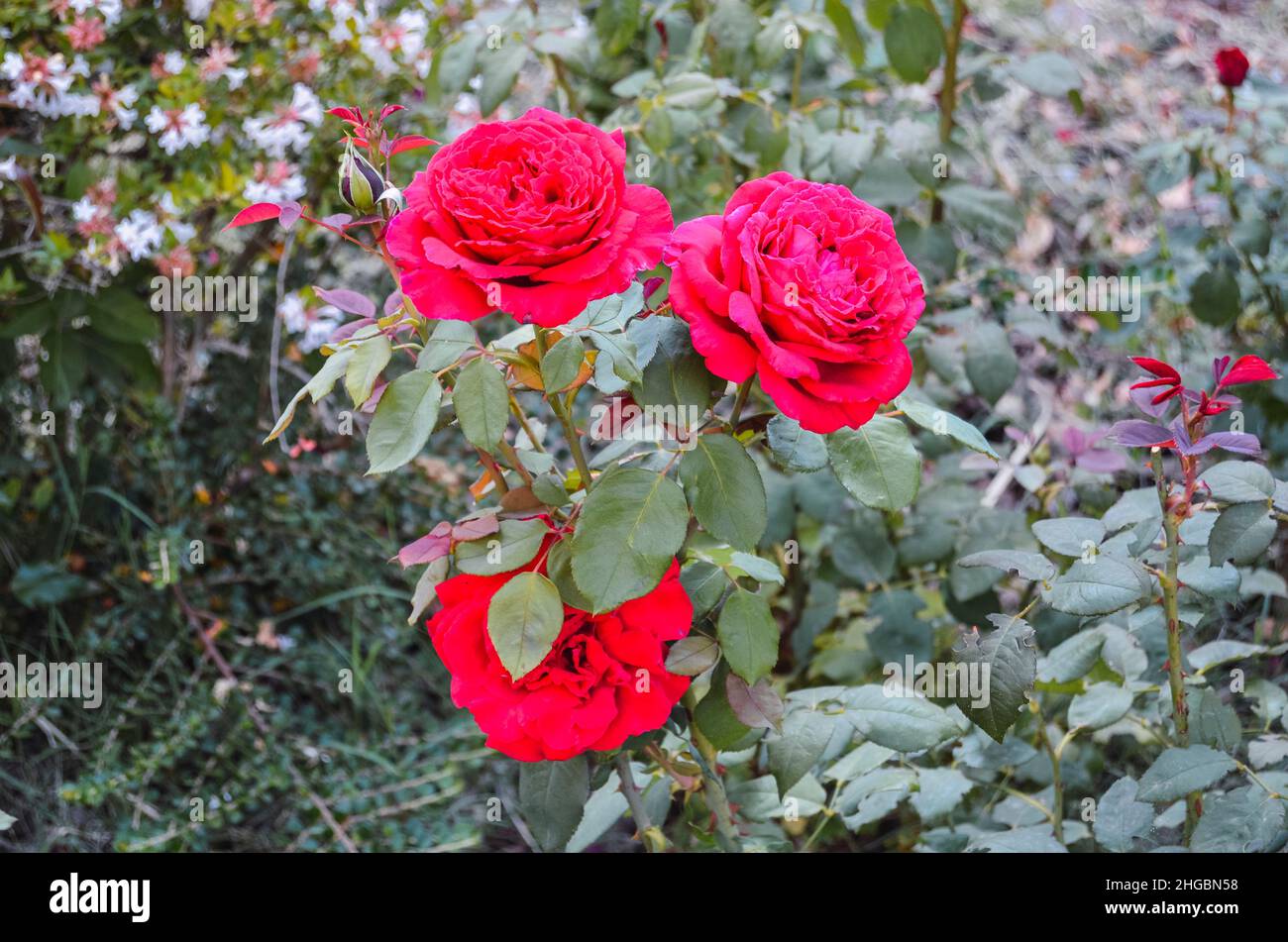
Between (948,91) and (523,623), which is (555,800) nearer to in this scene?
(523,623)

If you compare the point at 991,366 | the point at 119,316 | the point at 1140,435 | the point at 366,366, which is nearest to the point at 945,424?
the point at 1140,435

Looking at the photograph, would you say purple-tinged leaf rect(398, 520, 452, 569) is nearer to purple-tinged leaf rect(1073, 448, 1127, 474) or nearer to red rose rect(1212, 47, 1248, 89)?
purple-tinged leaf rect(1073, 448, 1127, 474)

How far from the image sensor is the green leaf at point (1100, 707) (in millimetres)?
1265

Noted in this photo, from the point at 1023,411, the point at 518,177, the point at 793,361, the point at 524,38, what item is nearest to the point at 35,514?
the point at 524,38

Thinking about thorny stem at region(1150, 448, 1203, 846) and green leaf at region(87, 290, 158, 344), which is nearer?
thorny stem at region(1150, 448, 1203, 846)

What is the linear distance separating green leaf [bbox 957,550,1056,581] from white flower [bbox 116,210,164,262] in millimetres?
1419

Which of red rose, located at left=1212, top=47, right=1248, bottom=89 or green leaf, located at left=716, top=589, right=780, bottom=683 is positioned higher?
red rose, located at left=1212, top=47, right=1248, bottom=89

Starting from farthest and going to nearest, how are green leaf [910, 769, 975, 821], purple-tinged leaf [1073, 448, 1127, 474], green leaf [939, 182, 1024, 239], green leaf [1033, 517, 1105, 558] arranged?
green leaf [939, 182, 1024, 239] < purple-tinged leaf [1073, 448, 1127, 474] < green leaf [910, 769, 975, 821] < green leaf [1033, 517, 1105, 558]

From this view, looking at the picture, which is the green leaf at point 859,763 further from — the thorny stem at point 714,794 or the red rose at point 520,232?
the red rose at point 520,232

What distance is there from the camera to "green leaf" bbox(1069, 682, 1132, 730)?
1265 millimetres

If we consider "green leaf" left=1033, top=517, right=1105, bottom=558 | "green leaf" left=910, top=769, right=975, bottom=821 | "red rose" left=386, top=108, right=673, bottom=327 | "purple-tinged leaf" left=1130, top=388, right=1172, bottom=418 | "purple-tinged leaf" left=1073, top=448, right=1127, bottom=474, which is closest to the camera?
"red rose" left=386, top=108, right=673, bottom=327

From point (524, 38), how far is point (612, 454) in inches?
40.0

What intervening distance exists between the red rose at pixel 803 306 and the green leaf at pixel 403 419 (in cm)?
22

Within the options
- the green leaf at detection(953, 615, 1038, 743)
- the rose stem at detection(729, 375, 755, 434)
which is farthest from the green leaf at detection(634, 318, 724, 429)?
the green leaf at detection(953, 615, 1038, 743)
